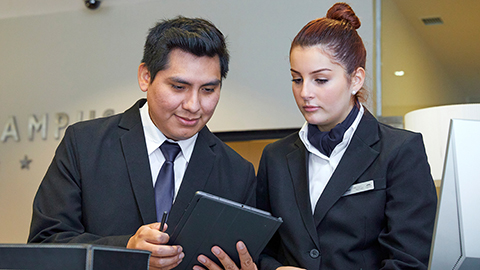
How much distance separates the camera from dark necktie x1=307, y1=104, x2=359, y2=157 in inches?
61.2

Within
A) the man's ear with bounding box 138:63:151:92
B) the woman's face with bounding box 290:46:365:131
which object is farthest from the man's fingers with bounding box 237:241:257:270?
the man's ear with bounding box 138:63:151:92

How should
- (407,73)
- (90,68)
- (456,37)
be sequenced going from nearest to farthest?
1. (456,37)
2. (407,73)
3. (90,68)

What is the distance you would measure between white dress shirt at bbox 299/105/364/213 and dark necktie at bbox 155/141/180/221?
481mm

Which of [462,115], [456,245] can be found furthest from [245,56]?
[456,245]

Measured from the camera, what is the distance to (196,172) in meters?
1.68

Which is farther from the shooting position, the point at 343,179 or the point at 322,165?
the point at 322,165

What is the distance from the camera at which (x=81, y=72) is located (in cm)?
418

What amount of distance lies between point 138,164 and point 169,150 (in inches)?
5.0

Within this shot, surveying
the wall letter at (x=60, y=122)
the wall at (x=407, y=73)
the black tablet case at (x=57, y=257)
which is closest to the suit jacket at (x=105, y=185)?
the black tablet case at (x=57, y=257)

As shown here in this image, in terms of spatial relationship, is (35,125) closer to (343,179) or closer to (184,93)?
(184,93)

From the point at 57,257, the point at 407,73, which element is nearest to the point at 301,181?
the point at 57,257

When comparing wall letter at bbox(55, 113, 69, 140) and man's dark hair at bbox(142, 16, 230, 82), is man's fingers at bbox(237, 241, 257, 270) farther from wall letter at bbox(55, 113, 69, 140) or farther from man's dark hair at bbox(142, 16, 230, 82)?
wall letter at bbox(55, 113, 69, 140)

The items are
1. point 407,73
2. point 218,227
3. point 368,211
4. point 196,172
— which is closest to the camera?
point 218,227

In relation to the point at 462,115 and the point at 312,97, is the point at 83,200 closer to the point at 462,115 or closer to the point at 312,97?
the point at 312,97
